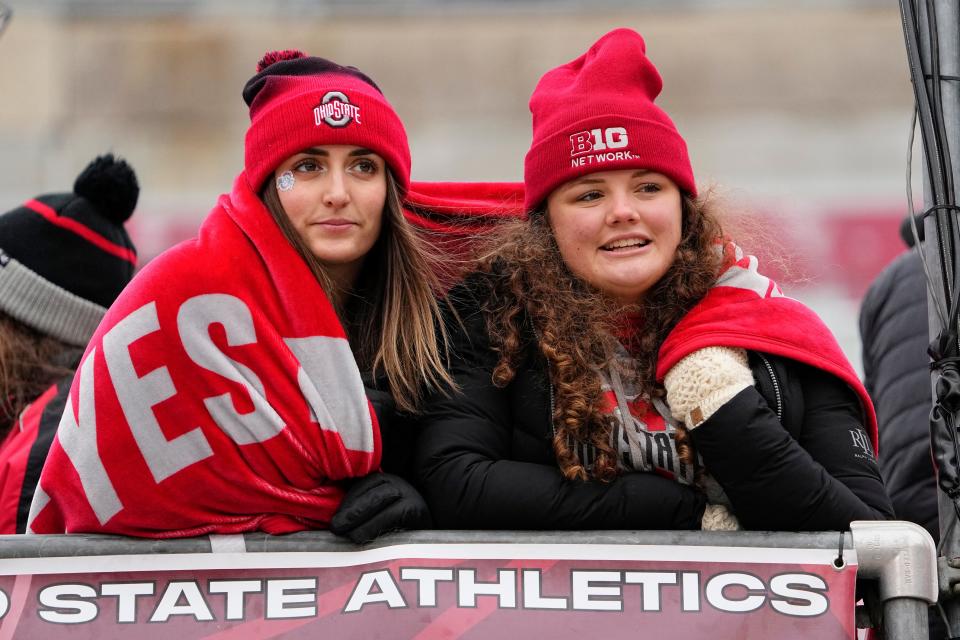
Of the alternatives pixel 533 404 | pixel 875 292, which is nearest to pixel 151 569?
pixel 533 404

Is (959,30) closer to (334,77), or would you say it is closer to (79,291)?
(334,77)

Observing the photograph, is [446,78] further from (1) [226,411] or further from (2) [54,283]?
(1) [226,411]

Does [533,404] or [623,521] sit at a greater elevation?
[533,404]

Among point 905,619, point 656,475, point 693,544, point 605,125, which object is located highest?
point 605,125

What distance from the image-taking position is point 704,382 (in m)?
2.53

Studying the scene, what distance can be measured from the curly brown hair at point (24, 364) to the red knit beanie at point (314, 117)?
102 centimetres

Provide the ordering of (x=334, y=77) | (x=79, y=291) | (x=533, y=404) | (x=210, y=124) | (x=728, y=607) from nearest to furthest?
(x=728, y=607)
(x=533, y=404)
(x=334, y=77)
(x=79, y=291)
(x=210, y=124)

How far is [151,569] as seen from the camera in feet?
7.98

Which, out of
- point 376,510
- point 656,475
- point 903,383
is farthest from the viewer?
point 903,383

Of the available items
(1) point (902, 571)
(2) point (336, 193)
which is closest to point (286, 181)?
(2) point (336, 193)

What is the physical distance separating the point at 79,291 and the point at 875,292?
2.11m

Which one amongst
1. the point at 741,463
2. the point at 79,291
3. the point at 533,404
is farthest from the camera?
the point at 79,291

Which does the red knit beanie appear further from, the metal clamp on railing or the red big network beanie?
the metal clamp on railing

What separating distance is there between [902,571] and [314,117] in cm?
140
